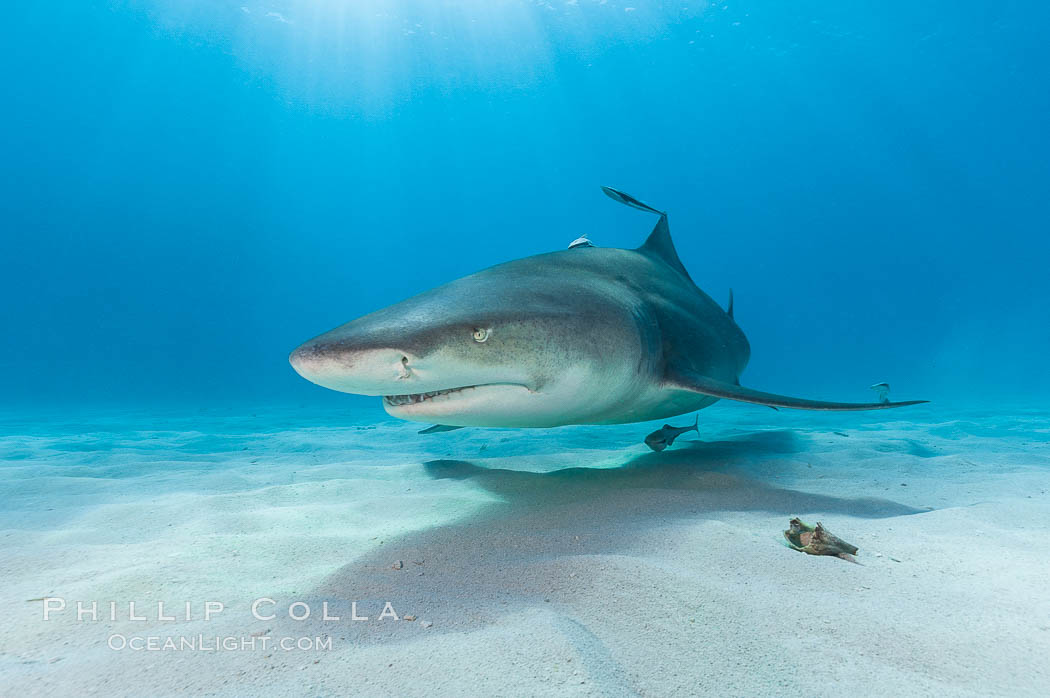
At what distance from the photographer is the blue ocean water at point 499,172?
40875mm

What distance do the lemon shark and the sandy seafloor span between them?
552 mm

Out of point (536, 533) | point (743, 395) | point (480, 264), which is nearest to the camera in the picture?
point (536, 533)

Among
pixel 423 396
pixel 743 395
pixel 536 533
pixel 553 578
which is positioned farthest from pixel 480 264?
pixel 553 578

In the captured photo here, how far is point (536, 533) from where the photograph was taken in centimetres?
223

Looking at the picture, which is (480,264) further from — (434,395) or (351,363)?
(351,363)

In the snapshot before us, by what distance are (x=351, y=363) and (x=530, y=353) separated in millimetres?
814

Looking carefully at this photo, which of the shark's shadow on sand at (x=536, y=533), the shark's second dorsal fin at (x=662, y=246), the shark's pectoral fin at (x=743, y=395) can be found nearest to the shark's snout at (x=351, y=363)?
the shark's shadow on sand at (x=536, y=533)

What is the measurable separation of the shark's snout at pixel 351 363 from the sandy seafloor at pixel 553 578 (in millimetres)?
746

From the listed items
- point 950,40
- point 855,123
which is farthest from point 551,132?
point 950,40

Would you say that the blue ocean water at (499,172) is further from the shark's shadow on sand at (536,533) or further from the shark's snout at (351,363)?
the shark's snout at (351,363)

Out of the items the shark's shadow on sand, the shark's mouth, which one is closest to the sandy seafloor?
the shark's shadow on sand

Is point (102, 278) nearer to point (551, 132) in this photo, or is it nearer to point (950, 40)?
point (551, 132)

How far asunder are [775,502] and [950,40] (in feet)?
177

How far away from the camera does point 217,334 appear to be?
346 feet
